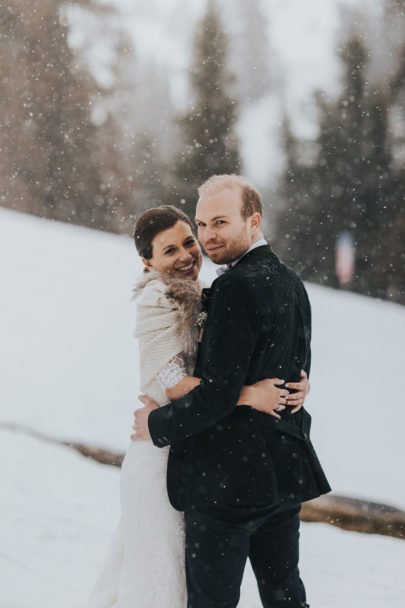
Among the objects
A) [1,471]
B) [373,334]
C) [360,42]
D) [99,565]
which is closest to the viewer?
[99,565]

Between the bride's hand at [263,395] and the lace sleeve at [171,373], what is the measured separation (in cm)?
18

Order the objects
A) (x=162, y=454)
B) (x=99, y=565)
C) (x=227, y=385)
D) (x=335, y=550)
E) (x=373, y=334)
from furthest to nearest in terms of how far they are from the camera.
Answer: (x=373, y=334)
(x=335, y=550)
(x=99, y=565)
(x=162, y=454)
(x=227, y=385)

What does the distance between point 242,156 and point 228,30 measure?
385 cm

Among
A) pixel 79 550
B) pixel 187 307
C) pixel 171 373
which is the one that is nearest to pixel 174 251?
pixel 187 307

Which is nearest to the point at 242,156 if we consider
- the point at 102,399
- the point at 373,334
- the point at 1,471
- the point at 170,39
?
the point at 170,39

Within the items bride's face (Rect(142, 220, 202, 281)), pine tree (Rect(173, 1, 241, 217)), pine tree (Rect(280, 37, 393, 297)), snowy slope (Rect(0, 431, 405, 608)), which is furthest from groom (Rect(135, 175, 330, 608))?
pine tree (Rect(280, 37, 393, 297))

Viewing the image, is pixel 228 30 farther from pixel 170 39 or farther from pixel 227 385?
pixel 227 385

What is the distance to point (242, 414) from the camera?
1.50 metres

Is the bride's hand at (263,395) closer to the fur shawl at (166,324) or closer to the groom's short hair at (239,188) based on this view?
the fur shawl at (166,324)

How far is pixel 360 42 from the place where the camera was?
51.1 ft

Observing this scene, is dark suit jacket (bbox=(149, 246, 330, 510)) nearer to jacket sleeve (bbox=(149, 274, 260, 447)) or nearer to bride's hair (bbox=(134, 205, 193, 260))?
jacket sleeve (bbox=(149, 274, 260, 447))

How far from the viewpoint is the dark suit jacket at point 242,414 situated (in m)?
1.40

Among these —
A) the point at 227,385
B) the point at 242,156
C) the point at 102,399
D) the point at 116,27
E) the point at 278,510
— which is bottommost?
the point at 102,399

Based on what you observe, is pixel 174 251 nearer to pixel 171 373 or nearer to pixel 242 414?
pixel 171 373
